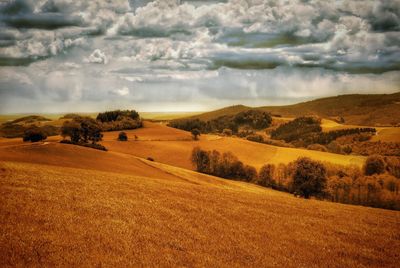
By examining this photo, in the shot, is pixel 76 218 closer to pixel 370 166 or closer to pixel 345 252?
pixel 345 252

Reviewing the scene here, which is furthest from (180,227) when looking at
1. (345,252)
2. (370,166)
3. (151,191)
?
(370,166)

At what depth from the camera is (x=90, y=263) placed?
13141mm

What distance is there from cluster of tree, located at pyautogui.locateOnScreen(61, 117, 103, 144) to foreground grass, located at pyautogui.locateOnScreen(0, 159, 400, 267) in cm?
5023

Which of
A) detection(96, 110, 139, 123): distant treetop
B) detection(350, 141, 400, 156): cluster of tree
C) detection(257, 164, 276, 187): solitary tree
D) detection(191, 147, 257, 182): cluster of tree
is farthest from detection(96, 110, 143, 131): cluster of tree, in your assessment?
detection(350, 141, 400, 156): cluster of tree

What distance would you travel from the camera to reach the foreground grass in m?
14.3

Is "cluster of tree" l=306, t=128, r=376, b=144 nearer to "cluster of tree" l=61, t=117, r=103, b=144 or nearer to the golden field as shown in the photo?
"cluster of tree" l=61, t=117, r=103, b=144

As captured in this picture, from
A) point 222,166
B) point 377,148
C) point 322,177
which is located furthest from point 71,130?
point 377,148

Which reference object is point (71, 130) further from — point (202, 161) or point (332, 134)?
point (332, 134)

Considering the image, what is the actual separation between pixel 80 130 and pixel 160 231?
221 ft

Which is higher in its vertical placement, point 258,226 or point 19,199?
point 19,199

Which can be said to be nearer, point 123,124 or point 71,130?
point 71,130

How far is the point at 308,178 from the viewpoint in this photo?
6544 cm

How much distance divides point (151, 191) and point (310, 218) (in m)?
11.6

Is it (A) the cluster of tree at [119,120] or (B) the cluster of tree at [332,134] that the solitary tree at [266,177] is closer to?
(A) the cluster of tree at [119,120]
